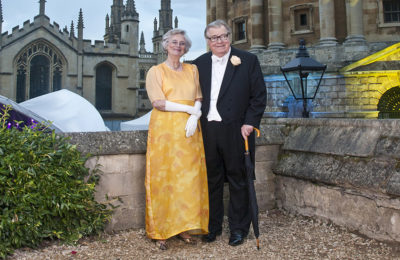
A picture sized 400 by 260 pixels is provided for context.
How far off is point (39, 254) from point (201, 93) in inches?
81.1

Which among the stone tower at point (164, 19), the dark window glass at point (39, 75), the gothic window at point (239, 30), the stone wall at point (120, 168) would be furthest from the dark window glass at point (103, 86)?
the stone wall at point (120, 168)

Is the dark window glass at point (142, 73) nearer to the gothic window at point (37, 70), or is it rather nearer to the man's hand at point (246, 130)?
the gothic window at point (37, 70)

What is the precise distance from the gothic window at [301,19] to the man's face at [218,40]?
2147 centimetres

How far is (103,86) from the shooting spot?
1561 inches

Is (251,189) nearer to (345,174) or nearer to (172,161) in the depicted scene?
(172,161)

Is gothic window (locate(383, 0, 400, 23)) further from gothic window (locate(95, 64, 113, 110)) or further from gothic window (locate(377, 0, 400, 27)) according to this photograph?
gothic window (locate(95, 64, 113, 110))

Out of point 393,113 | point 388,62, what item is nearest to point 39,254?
point 388,62

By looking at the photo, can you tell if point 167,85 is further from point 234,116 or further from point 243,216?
point 243,216

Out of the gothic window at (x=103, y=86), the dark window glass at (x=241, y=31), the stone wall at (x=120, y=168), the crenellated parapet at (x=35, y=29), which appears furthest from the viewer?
the gothic window at (x=103, y=86)

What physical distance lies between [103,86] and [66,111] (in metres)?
33.2

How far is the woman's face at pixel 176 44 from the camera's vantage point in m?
3.40

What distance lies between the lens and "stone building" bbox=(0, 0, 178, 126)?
35812mm

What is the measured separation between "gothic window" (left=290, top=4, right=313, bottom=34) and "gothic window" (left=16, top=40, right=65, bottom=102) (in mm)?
25451

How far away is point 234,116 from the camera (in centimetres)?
345
